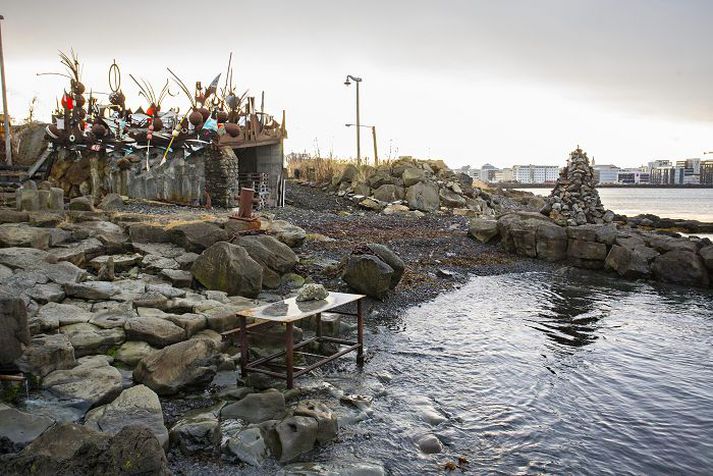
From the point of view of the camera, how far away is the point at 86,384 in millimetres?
6898

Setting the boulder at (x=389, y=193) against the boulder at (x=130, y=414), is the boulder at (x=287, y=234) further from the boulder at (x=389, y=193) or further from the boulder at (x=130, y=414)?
the boulder at (x=389, y=193)

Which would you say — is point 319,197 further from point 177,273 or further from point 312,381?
point 312,381

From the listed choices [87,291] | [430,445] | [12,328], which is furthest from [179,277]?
[430,445]

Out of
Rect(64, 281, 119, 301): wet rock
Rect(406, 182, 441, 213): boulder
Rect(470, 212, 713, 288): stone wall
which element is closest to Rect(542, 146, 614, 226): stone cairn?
Rect(470, 212, 713, 288): stone wall

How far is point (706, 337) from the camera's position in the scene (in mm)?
11758

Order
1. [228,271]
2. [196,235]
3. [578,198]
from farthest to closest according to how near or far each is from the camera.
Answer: [578,198] → [196,235] → [228,271]

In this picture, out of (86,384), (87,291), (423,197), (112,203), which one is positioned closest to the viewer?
(86,384)

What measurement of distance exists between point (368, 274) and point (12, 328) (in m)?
8.02

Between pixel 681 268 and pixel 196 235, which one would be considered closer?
pixel 196 235

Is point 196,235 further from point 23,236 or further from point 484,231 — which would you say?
point 484,231

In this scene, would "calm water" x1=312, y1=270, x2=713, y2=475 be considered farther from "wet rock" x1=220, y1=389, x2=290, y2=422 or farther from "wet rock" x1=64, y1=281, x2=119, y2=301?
"wet rock" x1=64, y1=281, x2=119, y2=301

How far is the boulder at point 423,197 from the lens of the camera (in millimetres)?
32844

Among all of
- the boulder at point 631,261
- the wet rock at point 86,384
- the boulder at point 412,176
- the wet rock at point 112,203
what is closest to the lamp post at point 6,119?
the wet rock at point 112,203

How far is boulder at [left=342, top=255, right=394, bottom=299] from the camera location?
516 inches
